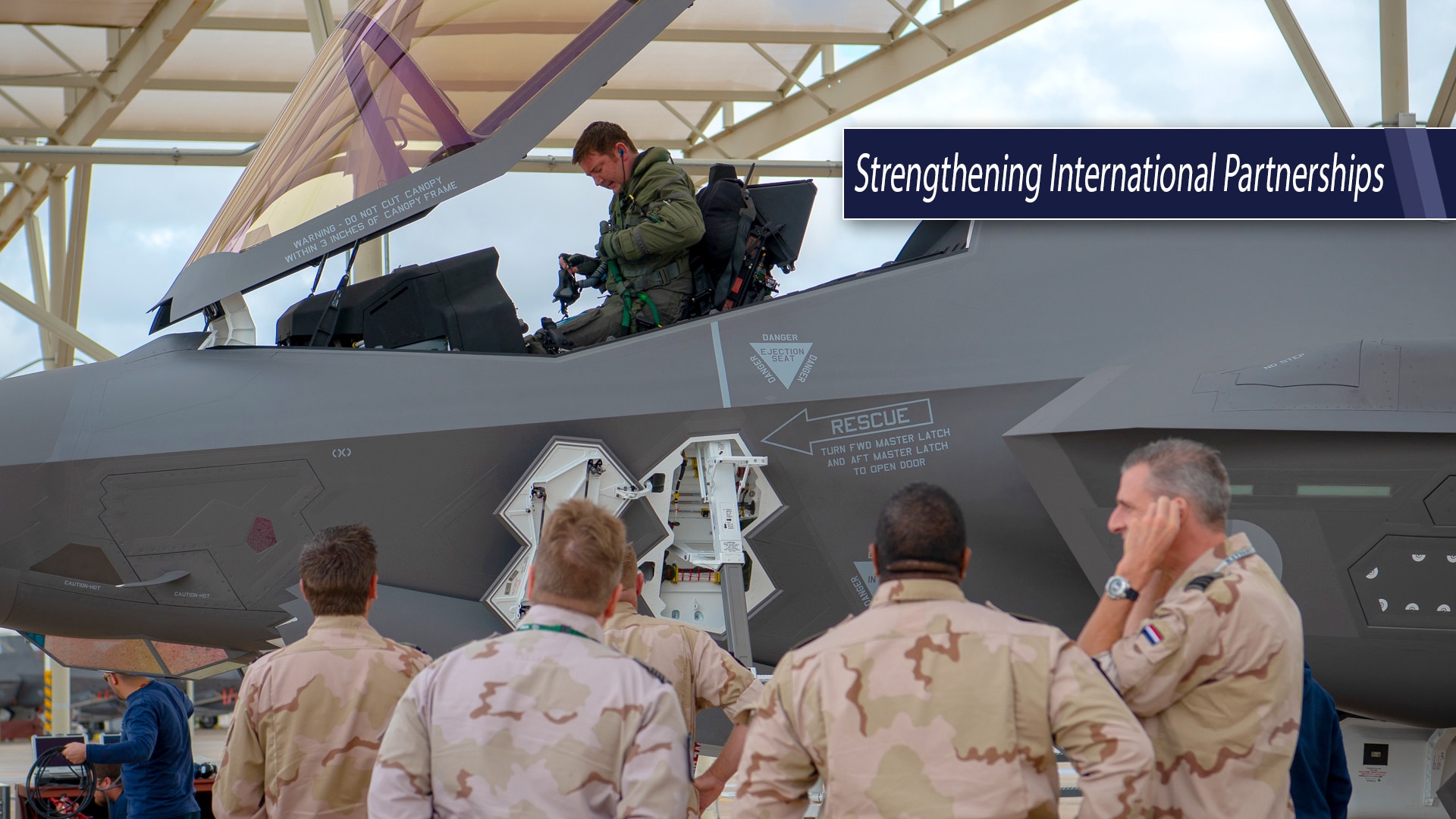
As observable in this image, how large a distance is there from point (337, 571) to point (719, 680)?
4.22ft

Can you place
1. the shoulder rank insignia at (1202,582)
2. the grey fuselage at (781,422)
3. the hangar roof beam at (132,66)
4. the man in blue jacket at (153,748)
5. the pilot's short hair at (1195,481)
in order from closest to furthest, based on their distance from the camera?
1. the shoulder rank insignia at (1202,582)
2. the pilot's short hair at (1195,481)
3. the grey fuselage at (781,422)
4. the man in blue jacket at (153,748)
5. the hangar roof beam at (132,66)

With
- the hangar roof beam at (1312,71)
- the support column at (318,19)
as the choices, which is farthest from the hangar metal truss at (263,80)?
the support column at (318,19)

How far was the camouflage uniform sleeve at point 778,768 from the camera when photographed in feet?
8.24

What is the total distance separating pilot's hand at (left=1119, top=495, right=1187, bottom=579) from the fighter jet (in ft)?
5.95

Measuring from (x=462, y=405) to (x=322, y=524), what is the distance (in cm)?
77

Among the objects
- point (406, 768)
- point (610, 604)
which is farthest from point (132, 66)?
point (406, 768)

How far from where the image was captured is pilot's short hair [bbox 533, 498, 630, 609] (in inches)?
105

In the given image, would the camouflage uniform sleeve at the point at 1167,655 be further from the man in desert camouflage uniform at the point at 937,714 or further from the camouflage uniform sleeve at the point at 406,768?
the camouflage uniform sleeve at the point at 406,768

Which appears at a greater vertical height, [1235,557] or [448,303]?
[448,303]

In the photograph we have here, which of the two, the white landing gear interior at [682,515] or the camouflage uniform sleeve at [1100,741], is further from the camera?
the white landing gear interior at [682,515]

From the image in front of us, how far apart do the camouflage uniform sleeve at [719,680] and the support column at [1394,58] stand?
1041 centimetres

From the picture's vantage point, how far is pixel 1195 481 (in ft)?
9.01

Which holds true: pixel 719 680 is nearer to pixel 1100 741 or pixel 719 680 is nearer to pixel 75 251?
pixel 1100 741

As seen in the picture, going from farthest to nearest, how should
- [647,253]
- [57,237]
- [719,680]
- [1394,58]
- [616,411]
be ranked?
[57,237] < [1394,58] < [647,253] < [616,411] < [719,680]
